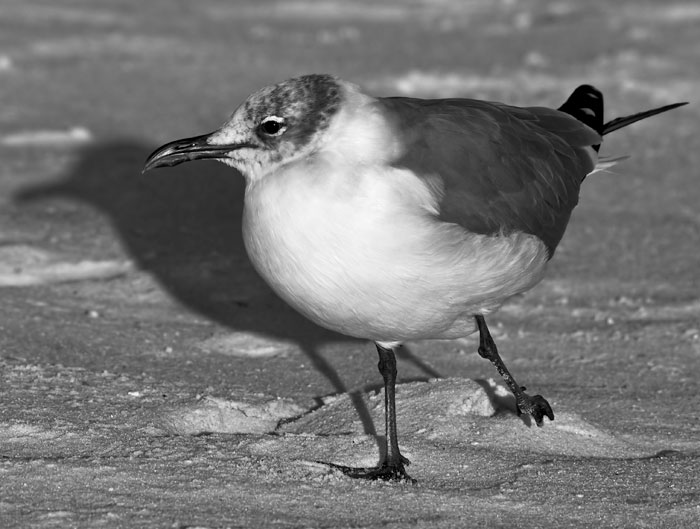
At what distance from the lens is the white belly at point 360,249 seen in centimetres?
329

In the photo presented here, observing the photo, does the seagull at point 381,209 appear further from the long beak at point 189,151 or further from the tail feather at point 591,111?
the tail feather at point 591,111

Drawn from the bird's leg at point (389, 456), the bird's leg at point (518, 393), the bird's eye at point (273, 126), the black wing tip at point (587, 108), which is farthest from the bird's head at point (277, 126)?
the black wing tip at point (587, 108)

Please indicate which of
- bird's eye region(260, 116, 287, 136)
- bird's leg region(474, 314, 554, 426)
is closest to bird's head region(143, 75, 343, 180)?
bird's eye region(260, 116, 287, 136)

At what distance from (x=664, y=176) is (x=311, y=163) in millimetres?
3626

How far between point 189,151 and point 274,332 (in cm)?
129

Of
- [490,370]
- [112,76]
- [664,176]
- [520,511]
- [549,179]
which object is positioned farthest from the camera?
[112,76]

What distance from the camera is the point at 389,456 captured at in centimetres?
352

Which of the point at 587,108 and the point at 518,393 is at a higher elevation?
the point at 587,108

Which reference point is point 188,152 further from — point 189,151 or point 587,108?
point 587,108

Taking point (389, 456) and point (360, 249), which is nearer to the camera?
point (360, 249)

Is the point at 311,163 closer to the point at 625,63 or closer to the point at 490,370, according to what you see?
the point at 490,370

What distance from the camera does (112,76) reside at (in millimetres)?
7750

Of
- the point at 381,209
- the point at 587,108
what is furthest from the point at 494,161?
the point at 587,108

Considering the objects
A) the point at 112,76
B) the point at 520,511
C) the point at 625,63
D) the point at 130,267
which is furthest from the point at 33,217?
the point at 625,63
